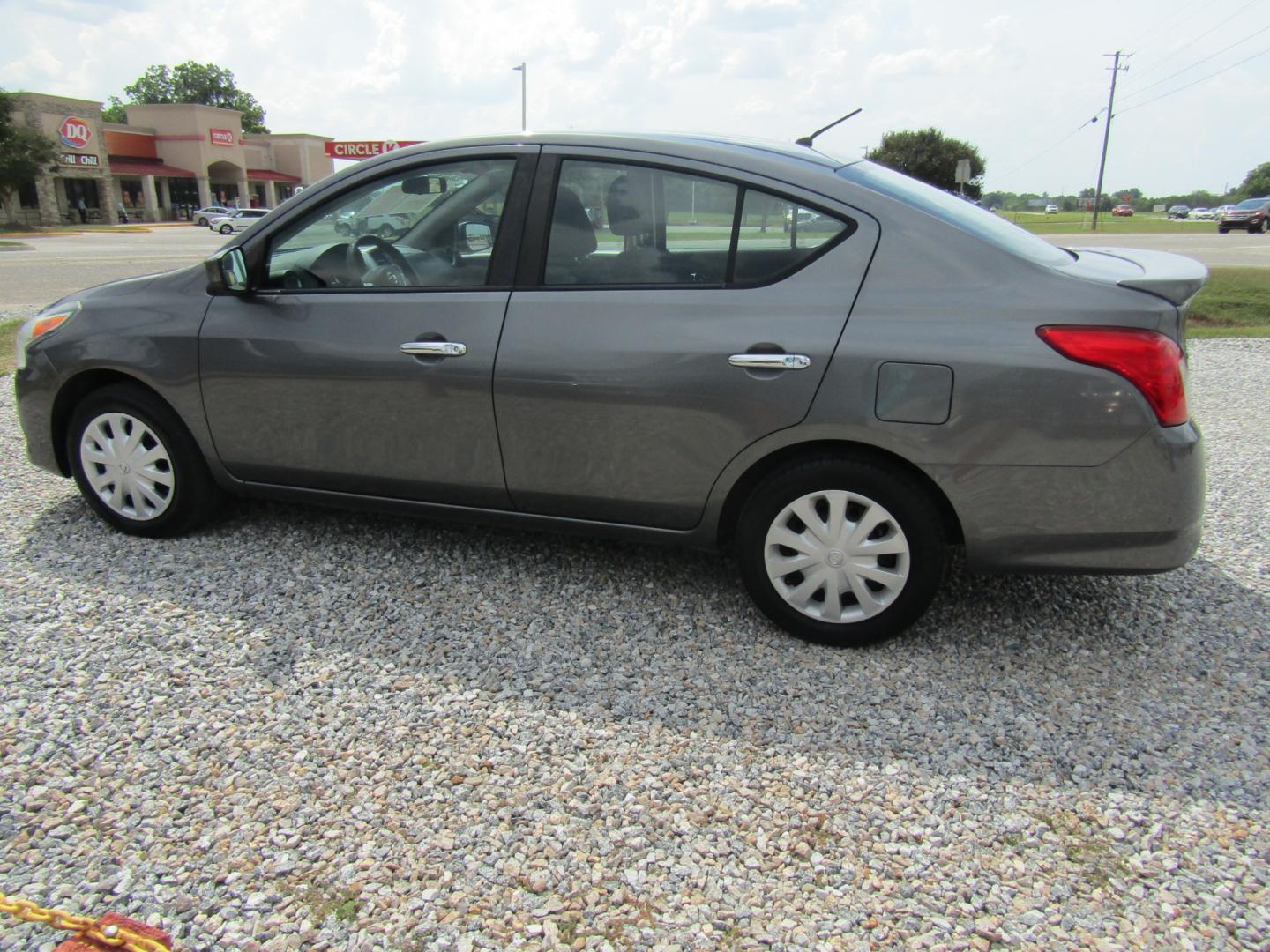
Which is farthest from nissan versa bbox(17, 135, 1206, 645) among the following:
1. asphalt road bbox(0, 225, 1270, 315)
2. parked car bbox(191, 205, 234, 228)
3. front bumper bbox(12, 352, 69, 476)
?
parked car bbox(191, 205, 234, 228)

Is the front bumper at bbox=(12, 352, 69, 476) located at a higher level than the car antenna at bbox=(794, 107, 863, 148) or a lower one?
lower

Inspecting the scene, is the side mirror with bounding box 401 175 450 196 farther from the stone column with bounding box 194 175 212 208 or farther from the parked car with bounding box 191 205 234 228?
the stone column with bounding box 194 175 212 208

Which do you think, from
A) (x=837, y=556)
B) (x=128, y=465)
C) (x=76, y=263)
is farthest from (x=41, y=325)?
(x=76, y=263)

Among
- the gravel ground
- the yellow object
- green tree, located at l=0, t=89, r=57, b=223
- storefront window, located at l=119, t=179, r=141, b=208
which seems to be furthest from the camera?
storefront window, located at l=119, t=179, r=141, b=208

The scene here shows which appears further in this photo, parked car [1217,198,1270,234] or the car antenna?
parked car [1217,198,1270,234]

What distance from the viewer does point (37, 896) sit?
2.17 m

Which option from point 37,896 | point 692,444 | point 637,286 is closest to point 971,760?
point 692,444

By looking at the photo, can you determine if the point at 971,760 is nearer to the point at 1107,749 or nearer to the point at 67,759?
the point at 1107,749

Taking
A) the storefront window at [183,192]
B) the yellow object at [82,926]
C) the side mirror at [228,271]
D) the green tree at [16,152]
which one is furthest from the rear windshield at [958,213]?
the storefront window at [183,192]

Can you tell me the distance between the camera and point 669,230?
3328 millimetres

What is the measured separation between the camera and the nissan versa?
294 cm

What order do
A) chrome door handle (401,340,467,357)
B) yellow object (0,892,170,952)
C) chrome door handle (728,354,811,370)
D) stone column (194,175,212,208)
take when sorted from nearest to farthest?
yellow object (0,892,170,952) < chrome door handle (728,354,811,370) < chrome door handle (401,340,467,357) < stone column (194,175,212,208)

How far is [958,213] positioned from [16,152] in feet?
166

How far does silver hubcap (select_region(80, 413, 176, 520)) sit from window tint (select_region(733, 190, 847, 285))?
8.92 ft
